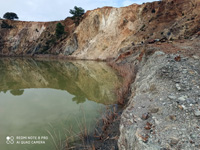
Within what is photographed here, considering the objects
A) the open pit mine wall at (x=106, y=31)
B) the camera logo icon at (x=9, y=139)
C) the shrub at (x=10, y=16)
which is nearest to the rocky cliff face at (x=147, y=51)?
the open pit mine wall at (x=106, y=31)

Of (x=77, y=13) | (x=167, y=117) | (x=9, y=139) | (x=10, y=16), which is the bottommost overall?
(x=9, y=139)

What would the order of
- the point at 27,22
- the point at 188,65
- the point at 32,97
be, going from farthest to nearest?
the point at 27,22, the point at 32,97, the point at 188,65

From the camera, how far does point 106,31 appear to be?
1526 inches

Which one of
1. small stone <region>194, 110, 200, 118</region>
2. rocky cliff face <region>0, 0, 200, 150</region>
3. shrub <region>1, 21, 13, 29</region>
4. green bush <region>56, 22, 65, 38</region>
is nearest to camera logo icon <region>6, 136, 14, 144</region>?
rocky cliff face <region>0, 0, 200, 150</region>

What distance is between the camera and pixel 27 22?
5941 cm

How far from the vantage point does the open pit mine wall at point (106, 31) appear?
24.8 metres

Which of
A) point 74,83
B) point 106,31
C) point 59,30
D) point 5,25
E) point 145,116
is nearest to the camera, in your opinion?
point 145,116

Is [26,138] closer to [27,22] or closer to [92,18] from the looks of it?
[92,18]

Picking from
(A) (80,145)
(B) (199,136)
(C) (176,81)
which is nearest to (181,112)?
(B) (199,136)

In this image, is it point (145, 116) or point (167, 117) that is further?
point (145, 116)

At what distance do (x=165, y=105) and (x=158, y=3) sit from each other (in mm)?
38647

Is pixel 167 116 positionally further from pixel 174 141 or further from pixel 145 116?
pixel 174 141

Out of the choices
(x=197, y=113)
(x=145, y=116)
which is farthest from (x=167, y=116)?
(x=197, y=113)

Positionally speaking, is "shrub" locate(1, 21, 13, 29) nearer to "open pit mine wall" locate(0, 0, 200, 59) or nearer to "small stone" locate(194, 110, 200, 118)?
"open pit mine wall" locate(0, 0, 200, 59)
